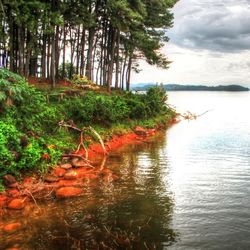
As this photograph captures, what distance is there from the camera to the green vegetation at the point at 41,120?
1434 cm

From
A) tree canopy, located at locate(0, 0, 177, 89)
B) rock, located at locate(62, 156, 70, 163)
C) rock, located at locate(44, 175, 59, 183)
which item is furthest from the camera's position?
tree canopy, located at locate(0, 0, 177, 89)

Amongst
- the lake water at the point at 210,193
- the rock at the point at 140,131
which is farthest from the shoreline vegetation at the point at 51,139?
the lake water at the point at 210,193

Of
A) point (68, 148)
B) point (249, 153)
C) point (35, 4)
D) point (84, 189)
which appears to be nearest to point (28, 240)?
point (84, 189)

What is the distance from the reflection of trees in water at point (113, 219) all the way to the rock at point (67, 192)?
17.2 inches

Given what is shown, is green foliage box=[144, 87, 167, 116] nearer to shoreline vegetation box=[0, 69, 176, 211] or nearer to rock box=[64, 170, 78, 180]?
shoreline vegetation box=[0, 69, 176, 211]

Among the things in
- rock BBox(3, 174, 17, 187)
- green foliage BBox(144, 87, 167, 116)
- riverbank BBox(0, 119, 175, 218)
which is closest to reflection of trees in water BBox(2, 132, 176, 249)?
riverbank BBox(0, 119, 175, 218)

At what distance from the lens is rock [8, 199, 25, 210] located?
1215 centimetres

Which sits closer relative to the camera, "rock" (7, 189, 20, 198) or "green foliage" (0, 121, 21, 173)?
"rock" (7, 189, 20, 198)

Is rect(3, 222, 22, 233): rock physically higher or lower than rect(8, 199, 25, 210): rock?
lower

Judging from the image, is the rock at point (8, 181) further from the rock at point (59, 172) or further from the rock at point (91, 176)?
the rock at point (91, 176)

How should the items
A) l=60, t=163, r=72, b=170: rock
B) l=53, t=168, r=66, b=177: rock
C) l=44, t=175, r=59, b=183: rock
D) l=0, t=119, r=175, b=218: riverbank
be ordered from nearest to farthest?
1. l=0, t=119, r=175, b=218: riverbank
2. l=44, t=175, r=59, b=183: rock
3. l=53, t=168, r=66, b=177: rock
4. l=60, t=163, r=72, b=170: rock

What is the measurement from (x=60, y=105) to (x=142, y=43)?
63.5 ft

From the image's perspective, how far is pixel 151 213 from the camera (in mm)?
11648

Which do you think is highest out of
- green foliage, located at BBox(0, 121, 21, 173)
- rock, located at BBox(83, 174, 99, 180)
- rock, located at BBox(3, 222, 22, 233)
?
green foliage, located at BBox(0, 121, 21, 173)
